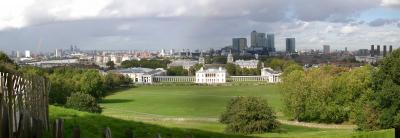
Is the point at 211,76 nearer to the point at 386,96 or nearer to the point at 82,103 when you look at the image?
the point at 82,103

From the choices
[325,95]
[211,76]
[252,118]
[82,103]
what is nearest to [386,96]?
[252,118]

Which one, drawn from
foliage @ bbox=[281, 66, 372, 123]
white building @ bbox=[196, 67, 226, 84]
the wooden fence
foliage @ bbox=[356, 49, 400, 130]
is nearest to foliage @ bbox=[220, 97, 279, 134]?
foliage @ bbox=[356, 49, 400, 130]

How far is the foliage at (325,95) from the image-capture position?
56469mm

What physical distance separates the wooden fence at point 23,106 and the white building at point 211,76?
18108 centimetres

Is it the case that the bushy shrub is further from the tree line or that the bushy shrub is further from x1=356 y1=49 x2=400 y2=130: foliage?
x1=356 y1=49 x2=400 y2=130: foliage

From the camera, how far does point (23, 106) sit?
9758 millimetres

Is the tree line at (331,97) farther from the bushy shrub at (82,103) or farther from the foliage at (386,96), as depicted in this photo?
the bushy shrub at (82,103)

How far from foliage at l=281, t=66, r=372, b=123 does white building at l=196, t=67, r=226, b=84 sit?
128361 mm

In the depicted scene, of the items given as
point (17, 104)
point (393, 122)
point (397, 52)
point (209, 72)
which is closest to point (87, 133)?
point (17, 104)

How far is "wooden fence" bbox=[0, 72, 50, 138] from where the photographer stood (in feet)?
21.8

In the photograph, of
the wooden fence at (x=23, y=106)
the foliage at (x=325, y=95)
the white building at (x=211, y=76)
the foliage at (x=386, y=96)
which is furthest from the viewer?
the white building at (x=211, y=76)

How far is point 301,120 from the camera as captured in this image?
63281mm

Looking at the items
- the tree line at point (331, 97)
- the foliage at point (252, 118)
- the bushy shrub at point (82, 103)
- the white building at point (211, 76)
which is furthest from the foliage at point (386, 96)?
the white building at point (211, 76)

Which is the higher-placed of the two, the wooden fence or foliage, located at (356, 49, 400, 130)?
the wooden fence
